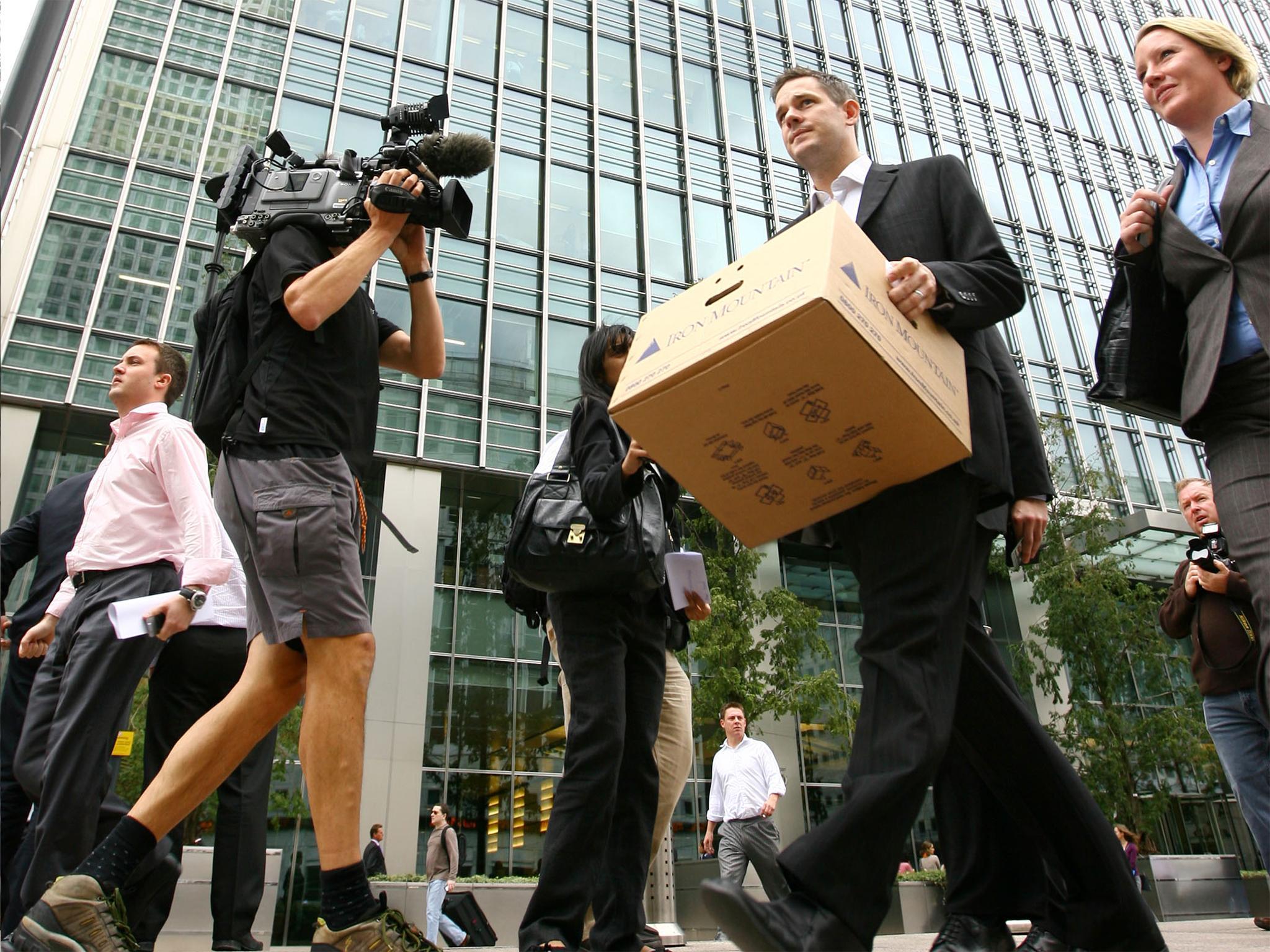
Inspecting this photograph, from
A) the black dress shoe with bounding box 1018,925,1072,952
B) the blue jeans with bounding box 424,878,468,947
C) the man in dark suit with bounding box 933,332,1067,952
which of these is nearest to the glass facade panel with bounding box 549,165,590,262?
the blue jeans with bounding box 424,878,468,947

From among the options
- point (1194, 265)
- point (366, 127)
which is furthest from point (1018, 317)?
point (1194, 265)

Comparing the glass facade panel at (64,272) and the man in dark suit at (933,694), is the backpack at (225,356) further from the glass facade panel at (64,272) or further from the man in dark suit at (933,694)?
the glass facade panel at (64,272)

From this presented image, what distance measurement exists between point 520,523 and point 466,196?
107 cm

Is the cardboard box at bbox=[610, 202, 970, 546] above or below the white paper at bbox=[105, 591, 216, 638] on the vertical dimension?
above

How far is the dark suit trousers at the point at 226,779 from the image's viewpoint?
12.5 feet

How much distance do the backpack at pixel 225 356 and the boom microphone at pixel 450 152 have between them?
0.61 meters

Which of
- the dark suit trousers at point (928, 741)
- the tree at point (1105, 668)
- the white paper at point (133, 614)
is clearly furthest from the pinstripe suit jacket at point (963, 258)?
the tree at point (1105, 668)

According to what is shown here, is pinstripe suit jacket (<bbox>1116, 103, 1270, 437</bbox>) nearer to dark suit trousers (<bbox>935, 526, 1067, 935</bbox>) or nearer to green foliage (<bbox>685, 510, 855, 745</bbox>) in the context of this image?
dark suit trousers (<bbox>935, 526, 1067, 935</bbox>)

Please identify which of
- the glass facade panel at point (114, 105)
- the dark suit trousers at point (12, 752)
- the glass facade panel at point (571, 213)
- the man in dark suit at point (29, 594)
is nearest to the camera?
the dark suit trousers at point (12, 752)

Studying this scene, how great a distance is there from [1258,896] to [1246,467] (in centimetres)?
1214

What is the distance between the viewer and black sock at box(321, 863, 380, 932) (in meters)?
2.10

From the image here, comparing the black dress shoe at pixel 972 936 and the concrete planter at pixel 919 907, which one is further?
the concrete planter at pixel 919 907

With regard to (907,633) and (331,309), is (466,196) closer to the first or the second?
(331,309)

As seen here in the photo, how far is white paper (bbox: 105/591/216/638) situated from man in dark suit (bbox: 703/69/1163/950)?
2019 millimetres
